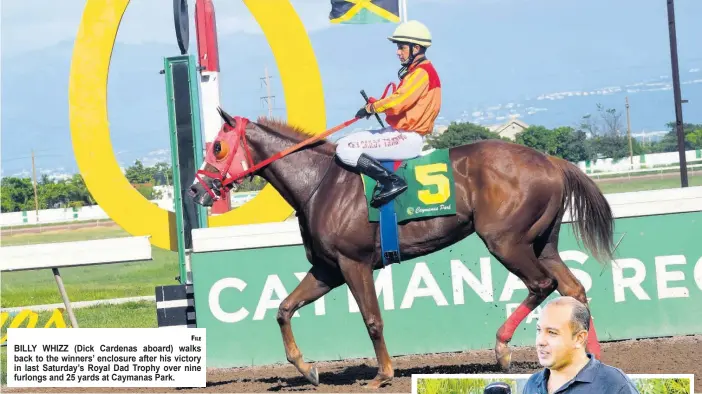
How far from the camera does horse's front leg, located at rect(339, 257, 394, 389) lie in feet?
23.5

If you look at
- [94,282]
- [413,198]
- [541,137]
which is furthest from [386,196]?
[541,137]

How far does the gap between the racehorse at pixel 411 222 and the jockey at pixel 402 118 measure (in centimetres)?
22

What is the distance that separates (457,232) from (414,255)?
1.15ft

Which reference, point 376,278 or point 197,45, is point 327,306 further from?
point 197,45

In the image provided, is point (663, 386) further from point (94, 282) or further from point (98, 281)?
point (98, 281)

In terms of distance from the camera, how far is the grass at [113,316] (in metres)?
13.4

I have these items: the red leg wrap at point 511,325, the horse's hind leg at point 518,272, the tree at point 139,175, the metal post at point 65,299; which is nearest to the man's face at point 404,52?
the horse's hind leg at point 518,272

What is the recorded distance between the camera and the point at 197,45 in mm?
10195

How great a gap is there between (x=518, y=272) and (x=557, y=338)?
4.03 meters

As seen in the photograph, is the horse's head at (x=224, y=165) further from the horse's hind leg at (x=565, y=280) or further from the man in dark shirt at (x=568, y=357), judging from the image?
the man in dark shirt at (x=568, y=357)

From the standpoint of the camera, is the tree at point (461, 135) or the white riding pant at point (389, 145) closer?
the white riding pant at point (389, 145)

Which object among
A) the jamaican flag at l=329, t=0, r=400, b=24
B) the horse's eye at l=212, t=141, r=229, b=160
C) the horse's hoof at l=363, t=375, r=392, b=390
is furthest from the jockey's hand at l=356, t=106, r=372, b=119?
the jamaican flag at l=329, t=0, r=400, b=24

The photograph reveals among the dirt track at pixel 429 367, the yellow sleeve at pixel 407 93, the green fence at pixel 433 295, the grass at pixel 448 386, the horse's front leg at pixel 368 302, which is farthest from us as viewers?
the green fence at pixel 433 295

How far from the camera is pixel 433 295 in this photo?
887 centimetres
